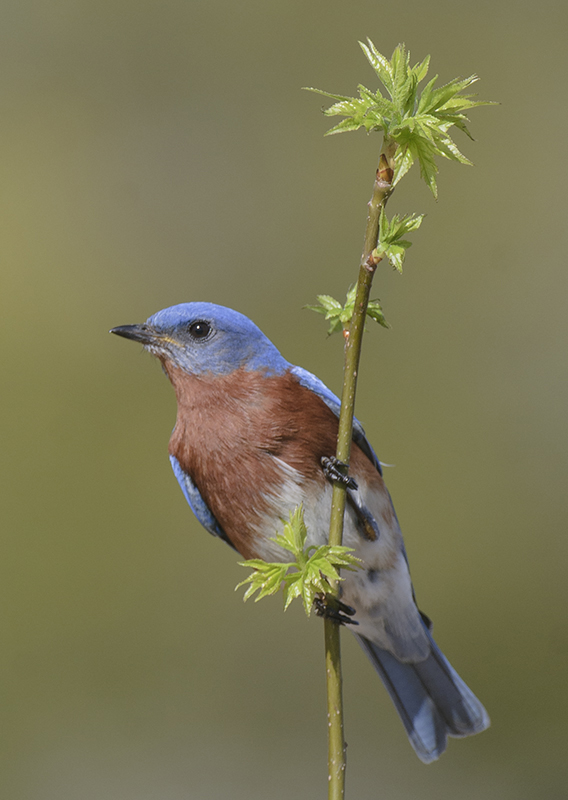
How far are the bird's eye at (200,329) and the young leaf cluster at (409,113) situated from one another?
0.80 metres

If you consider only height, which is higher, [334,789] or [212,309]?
[212,309]

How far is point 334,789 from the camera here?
1291 mm

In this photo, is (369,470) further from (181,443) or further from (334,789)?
(334,789)

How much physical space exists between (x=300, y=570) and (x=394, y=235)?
619 mm

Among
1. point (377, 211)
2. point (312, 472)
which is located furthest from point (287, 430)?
point (377, 211)

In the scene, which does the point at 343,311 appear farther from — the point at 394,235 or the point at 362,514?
the point at 362,514

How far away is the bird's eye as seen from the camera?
1988 mm

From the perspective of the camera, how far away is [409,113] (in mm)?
1309

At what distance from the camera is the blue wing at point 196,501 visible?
211 centimetres

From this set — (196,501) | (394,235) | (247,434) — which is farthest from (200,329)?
(394,235)

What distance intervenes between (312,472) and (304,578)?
0.63m

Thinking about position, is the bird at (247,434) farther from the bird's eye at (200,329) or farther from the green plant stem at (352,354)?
the green plant stem at (352,354)

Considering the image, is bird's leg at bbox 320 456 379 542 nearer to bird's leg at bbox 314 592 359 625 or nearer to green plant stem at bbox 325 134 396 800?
bird's leg at bbox 314 592 359 625

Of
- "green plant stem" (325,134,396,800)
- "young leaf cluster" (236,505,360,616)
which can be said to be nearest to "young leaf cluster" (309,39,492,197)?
"green plant stem" (325,134,396,800)
